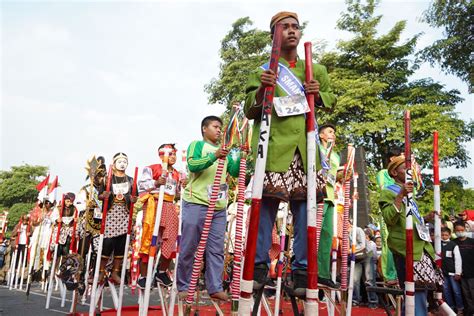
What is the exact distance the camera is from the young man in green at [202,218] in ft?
15.4

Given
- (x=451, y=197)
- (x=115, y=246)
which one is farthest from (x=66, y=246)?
(x=451, y=197)

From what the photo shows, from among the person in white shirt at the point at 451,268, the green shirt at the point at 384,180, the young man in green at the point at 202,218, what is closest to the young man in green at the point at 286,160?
the young man in green at the point at 202,218

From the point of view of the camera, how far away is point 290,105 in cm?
293

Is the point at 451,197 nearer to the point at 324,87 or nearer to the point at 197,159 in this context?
the point at 197,159

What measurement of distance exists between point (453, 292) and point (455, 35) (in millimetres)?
12434

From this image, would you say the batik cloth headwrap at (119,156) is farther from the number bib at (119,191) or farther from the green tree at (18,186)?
the green tree at (18,186)

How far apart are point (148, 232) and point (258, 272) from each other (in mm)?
3251

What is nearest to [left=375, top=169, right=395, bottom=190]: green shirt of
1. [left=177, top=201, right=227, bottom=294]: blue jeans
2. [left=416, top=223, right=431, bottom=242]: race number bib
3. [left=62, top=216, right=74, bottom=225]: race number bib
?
[left=416, top=223, right=431, bottom=242]: race number bib

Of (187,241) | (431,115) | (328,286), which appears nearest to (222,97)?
(431,115)

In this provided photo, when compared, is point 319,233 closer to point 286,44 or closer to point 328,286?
point 328,286

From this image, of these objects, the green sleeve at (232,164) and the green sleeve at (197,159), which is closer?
the green sleeve at (197,159)

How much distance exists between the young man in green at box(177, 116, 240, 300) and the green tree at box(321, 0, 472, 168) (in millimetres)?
13624

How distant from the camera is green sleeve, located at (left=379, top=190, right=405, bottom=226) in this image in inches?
150

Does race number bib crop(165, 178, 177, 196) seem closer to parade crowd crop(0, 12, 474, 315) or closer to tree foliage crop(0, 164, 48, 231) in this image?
parade crowd crop(0, 12, 474, 315)
